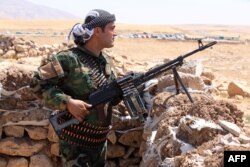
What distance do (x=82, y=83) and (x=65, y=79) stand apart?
0.13m

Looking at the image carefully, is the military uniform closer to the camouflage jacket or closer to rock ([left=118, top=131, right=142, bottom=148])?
the camouflage jacket

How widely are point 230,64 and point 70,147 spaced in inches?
645

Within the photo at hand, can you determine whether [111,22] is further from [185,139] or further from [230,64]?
[230,64]

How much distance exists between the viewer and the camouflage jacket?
10.4 feet

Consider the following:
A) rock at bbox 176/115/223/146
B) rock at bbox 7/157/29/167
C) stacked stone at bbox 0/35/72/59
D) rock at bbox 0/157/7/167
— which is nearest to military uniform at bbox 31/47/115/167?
rock at bbox 176/115/223/146

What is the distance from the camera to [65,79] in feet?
10.8

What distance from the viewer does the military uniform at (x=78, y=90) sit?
3.20 m

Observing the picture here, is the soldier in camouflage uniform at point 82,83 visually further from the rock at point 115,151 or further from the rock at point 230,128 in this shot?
the rock at point 115,151

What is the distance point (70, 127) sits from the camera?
3350mm

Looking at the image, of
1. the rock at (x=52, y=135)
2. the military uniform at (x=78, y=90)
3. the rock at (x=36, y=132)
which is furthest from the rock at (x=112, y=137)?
the military uniform at (x=78, y=90)

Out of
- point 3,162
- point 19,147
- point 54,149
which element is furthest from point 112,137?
point 3,162

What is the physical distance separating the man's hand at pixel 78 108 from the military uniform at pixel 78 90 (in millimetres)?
48

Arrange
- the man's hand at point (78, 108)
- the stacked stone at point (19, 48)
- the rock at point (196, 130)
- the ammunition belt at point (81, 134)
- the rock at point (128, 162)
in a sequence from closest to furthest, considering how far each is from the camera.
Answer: the rock at point (196, 130) → the man's hand at point (78, 108) → the ammunition belt at point (81, 134) → the rock at point (128, 162) → the stacked stone at point (19, 48)

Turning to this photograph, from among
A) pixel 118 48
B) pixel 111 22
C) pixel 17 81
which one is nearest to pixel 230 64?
pixel 118 48
